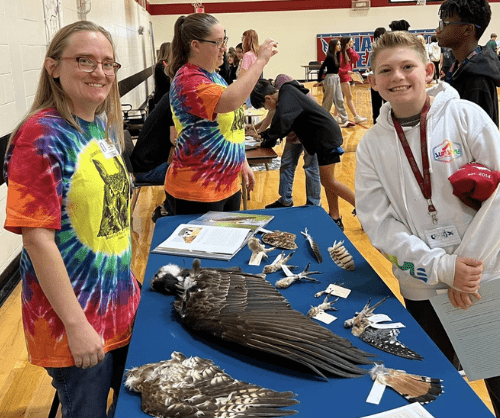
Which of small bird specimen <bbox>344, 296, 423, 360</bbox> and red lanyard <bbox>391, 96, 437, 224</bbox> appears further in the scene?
red lanyard <bbox>391, 96, 437, 224</bbox>

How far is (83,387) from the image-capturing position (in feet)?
4.48

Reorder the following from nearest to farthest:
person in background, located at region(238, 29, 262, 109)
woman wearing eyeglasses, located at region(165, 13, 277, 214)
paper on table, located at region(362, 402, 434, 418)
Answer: paper on table, located at region(362, 402, 434, 418) → woman wearing eyeglasses, located at region(165, 13, 277, 214) → person in background, located at region(238, 29, 262, 109)

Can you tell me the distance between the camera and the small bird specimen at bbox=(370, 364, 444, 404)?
3.56ft

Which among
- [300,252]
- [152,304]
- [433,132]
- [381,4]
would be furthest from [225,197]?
[381,4]

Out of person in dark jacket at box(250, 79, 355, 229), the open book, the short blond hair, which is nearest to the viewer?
the short blond hair

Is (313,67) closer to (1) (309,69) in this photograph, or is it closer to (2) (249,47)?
(1) (309,69)

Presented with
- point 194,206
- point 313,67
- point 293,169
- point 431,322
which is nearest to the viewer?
point 431,322

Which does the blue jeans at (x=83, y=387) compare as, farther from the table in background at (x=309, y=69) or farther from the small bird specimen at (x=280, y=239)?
the table in background at (x=309, y=69)

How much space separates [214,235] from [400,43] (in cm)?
99

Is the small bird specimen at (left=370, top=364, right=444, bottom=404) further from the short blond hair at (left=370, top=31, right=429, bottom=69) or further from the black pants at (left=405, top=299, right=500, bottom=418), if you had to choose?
the short blond hair at (left=370, top=31, right=429, bottom=69)

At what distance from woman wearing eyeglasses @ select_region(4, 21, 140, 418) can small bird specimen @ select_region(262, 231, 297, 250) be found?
25.8 inches

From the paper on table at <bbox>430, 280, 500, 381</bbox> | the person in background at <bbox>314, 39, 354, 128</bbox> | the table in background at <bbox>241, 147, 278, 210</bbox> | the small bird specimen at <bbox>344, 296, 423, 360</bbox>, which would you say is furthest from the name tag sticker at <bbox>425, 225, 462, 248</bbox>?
the person in background at <bbox>314, 39, 354, 128</bbox>

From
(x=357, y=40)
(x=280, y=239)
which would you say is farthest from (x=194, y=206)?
(x=357, y=40)

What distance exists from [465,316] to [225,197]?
4.37 ft
